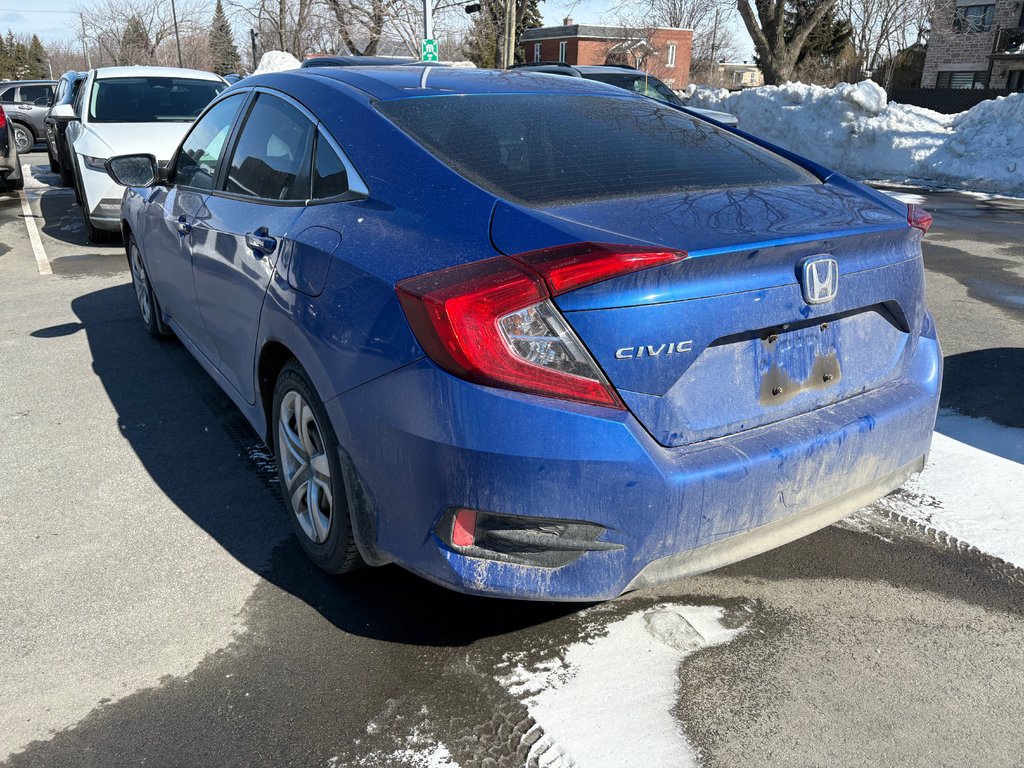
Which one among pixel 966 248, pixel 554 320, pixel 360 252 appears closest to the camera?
pixel 554 320

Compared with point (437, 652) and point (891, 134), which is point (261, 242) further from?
point (891, 134)

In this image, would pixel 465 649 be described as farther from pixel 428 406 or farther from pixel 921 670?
pixel 921 670

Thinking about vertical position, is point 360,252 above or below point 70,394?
above

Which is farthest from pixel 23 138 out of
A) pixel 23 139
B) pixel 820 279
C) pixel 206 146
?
pixel 820 279

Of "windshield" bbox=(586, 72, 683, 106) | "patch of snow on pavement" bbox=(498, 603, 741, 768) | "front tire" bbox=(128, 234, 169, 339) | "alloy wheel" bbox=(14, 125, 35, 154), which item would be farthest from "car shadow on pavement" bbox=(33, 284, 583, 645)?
"alloy wheel" bbox=(14, 125, 35, 154)

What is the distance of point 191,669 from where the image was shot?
259 cm

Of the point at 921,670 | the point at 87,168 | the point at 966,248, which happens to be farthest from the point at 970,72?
the point at 921,670

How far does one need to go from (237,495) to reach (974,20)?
5703 cm

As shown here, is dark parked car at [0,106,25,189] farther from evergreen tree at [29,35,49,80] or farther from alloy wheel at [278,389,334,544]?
evergreen tree at [29,35,49,80]

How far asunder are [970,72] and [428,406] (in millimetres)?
56563

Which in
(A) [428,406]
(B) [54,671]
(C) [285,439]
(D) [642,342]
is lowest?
(B) [54,671]

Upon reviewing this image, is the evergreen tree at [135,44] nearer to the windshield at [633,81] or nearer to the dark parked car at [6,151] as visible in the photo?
the dark parked car at [6,151]

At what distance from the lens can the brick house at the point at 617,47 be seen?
199 ft

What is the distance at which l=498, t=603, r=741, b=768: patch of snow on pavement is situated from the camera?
2.24 m
